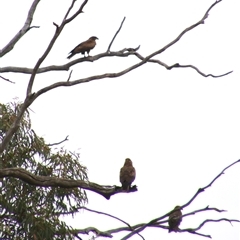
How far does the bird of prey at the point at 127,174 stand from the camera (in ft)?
26.2

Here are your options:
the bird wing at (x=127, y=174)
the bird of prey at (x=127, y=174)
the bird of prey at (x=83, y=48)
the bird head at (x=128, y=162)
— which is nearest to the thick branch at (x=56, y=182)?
the bird of prey at (x=127, y=174)

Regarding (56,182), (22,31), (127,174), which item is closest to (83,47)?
(22,31)

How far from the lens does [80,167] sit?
882 cm

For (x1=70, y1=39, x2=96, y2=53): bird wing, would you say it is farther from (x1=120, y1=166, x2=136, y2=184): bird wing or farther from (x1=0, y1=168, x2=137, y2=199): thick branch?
(x1=0, y1=168, x2=137, y2=199): thick branch

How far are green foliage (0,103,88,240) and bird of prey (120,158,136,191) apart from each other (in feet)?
1.53

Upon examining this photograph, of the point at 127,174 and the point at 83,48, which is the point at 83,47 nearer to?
the point at 83,48

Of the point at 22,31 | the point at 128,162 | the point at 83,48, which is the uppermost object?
the point at 83,48

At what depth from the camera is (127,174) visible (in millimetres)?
8344

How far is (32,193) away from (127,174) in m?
1.04

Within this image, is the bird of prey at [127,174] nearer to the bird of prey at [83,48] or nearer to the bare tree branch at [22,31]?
the bird of prey at [83,48]

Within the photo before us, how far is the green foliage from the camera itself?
27.2 feet

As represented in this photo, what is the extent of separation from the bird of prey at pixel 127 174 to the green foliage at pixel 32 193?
1.53ft

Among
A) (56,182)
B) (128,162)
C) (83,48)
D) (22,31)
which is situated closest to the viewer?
(56,182)

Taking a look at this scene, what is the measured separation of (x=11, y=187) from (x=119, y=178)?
114cm
